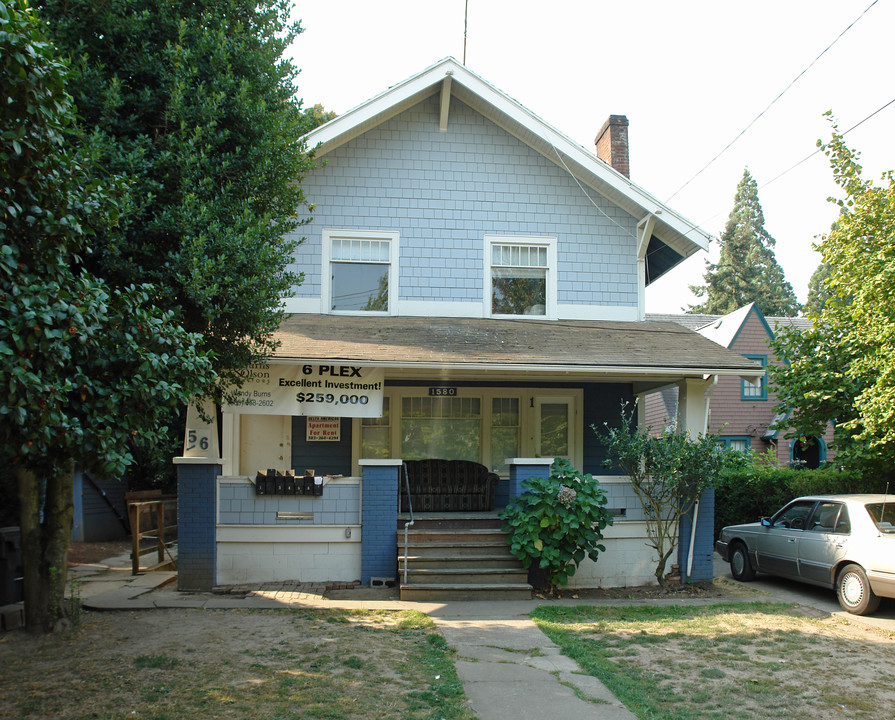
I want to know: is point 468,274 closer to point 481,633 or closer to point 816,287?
point 481,633

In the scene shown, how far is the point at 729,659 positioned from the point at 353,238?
28.0 ft

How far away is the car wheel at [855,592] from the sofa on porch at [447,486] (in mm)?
4978

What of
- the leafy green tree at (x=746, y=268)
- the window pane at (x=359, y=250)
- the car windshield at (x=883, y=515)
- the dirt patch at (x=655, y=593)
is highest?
the leafy green tree at (x=746, y=268)

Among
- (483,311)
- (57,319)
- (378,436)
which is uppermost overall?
(483,311)

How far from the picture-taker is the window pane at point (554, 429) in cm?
1288

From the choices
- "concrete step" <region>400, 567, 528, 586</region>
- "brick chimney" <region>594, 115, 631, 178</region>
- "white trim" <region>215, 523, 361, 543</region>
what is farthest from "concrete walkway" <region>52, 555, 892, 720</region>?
"brick chimney" <region>594, 115, 631, 178</region>

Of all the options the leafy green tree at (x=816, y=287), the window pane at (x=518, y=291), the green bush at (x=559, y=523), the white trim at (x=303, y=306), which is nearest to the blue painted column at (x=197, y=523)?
the white trim at (x=303, y=306)

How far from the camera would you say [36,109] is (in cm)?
460

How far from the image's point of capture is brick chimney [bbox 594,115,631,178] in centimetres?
1436

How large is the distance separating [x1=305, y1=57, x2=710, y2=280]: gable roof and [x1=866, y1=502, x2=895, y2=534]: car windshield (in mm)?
5057

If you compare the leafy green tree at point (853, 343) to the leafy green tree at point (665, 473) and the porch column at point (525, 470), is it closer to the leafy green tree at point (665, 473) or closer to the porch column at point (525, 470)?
the leafy green tree at point (665, 473)

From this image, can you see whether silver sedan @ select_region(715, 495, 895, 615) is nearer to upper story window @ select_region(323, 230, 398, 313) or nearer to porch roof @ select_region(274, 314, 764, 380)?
porch roof @ select_region(274, 314, 764, 380)

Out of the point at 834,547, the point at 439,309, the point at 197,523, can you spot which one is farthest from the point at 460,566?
the point at 834,547

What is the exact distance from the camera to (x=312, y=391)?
33.3 feet
